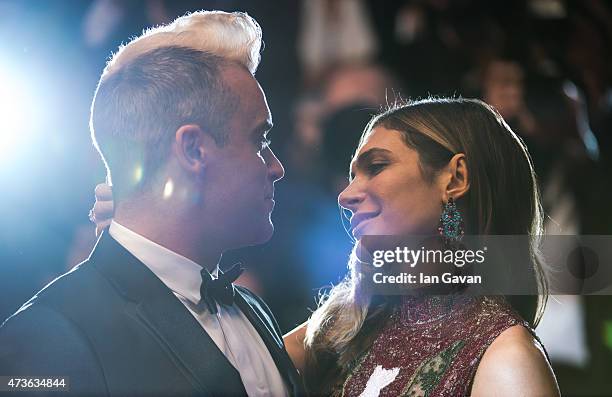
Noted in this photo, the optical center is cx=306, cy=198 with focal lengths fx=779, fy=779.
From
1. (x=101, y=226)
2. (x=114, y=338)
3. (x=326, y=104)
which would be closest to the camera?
(x=114, y=338)

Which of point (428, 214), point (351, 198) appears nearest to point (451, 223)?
point (428, 214)

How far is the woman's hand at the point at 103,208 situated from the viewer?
3.32 feet

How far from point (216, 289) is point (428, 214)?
1.00 feet

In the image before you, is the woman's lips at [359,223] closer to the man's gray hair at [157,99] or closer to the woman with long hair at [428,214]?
the woman with long hair at [428,214]

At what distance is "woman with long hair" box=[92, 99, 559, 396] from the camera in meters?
1.03

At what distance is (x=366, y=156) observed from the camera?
1080 millimetres

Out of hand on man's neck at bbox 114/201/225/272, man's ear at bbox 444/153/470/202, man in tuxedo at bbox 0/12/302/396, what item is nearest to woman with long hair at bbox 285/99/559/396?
man's ear at bbox 444/153/470/202

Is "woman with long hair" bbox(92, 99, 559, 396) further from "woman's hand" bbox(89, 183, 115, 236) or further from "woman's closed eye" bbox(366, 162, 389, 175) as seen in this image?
"woman's hand" bbox(89, 183, 115, 236)

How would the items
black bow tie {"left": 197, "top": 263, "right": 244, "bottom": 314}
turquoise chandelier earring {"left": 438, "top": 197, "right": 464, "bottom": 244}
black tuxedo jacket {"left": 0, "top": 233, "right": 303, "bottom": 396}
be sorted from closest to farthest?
black tuxedo jacket {"left": 0, "top": 233, "right": 303, "bottom": 396}
black bow tie {"left": 197, "top": 263, "right": 244, "bottom": 314}
turquoise chandelier earring {"left": 438, "top": 197, "right": 464, "bottom": 244}

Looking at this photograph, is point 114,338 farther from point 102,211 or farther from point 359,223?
point 359,223

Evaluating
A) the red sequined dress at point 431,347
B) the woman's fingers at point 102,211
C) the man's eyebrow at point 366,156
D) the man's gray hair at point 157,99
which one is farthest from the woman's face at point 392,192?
the woman's fingers at point 102,211

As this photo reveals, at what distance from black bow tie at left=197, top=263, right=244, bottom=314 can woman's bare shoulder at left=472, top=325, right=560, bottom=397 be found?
324mm

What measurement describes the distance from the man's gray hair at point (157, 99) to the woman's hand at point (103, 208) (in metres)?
0.06

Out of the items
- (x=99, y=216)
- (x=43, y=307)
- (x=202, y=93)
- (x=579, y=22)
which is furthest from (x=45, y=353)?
(x=579, y=22)
